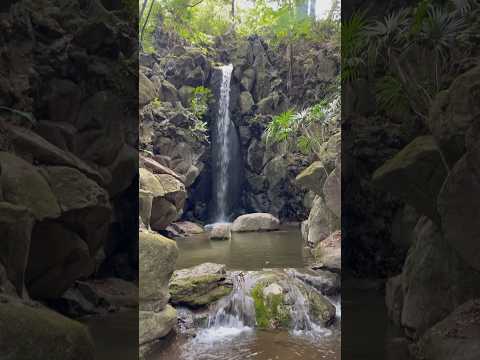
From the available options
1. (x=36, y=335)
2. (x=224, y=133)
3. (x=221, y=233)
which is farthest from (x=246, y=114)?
(x=36, y=335)

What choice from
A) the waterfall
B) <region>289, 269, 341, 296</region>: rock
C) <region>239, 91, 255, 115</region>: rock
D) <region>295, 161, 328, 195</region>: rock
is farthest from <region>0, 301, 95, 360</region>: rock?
<region>239, 91, 255, 115</region>: rock

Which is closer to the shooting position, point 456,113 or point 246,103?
point 456,113

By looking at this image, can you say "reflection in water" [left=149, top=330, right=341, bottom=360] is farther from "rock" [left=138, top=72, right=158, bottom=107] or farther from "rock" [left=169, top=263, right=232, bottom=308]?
"rock" [left=138, top=72, right=158, bottom=107]

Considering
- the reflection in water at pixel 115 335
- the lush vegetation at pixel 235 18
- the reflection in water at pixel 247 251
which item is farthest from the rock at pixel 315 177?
the reflection in water at pixel 115 335

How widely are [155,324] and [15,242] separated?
3224 mm

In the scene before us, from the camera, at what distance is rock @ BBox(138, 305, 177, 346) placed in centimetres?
514

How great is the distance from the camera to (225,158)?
19.0 metres

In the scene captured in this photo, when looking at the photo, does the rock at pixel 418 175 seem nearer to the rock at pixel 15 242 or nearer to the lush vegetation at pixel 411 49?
the lush vegetation at pixel 411 49

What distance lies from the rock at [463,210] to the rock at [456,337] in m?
0.31

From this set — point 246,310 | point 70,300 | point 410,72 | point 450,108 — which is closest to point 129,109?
point 70,300

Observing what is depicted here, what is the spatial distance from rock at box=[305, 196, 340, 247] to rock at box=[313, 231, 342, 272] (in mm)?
369

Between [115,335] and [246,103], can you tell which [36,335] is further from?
[246,103]

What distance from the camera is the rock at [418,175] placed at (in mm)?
2775

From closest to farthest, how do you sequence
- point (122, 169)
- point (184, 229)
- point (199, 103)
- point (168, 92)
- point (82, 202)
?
point (82, 202) → point (122, 169) → point (184, 229) → point (199, 103) → point (168, 92)
